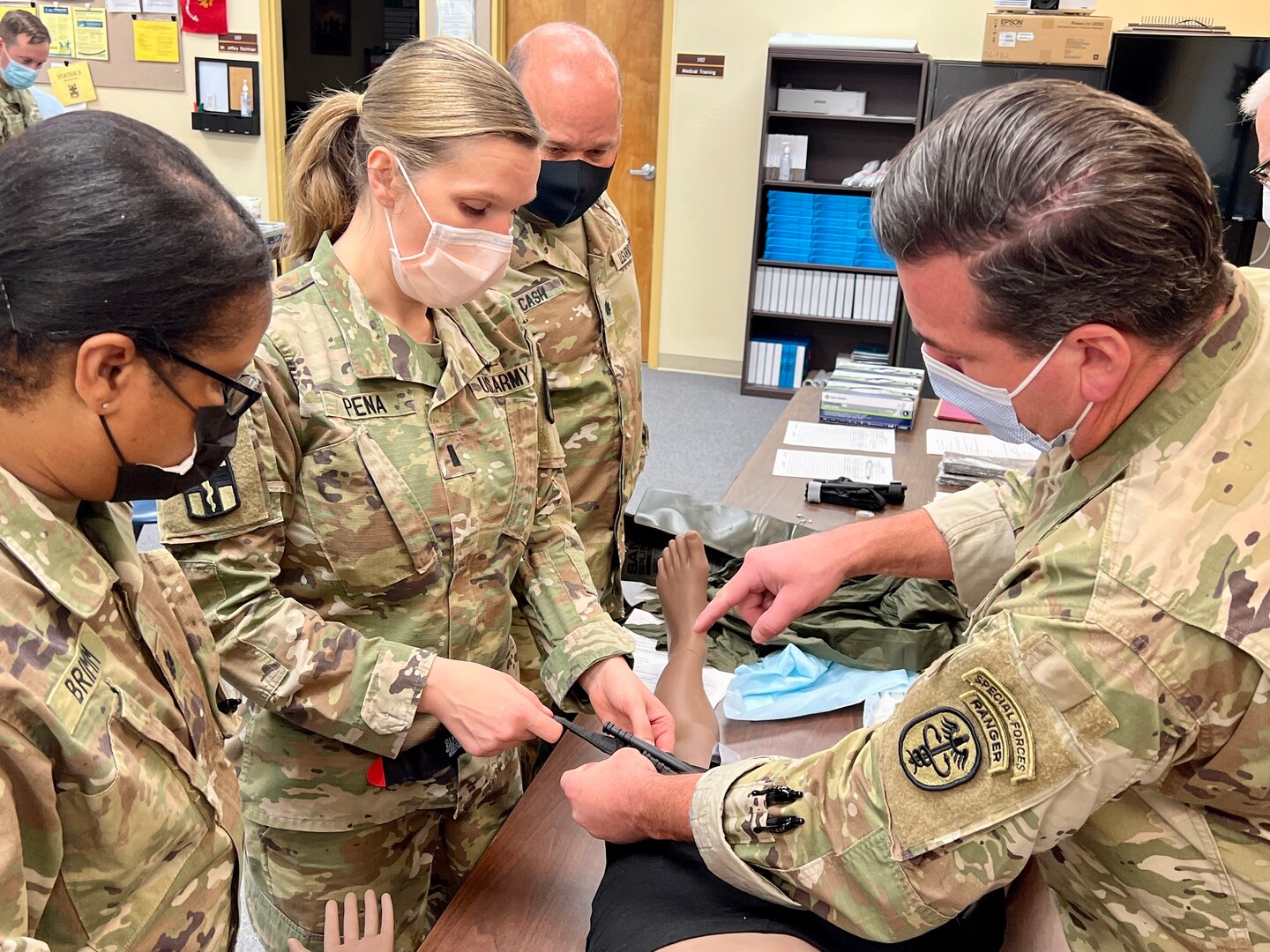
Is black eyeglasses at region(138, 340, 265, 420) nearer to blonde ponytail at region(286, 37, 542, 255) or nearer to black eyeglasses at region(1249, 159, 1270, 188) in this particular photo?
blonde ponytail at region(286, 37, 542, 255)

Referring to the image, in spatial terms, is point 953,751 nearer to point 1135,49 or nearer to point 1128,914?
point 1128,914

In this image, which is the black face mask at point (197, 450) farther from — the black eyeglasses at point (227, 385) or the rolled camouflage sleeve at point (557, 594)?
the rolled camouflage sleeve at point (557, 594)

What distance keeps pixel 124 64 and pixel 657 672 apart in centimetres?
637

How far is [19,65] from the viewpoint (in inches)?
191

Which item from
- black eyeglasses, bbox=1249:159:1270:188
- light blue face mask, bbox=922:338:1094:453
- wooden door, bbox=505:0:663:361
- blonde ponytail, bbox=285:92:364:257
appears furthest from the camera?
wooden door, bbox=505:0:663:361

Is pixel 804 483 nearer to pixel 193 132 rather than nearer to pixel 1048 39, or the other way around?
pixel 1048 39

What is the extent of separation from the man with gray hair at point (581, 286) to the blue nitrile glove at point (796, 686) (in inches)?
17.3

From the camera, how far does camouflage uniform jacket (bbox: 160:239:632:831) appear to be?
1.26 meters

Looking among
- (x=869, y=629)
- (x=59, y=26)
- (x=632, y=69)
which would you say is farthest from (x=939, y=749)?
(x=59, y=26)

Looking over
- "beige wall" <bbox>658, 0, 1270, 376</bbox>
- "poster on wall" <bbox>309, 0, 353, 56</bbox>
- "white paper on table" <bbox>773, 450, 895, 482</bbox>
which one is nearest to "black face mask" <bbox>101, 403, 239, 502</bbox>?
"white paper on table" <bbox>773, 450, 895, 482</bbox>

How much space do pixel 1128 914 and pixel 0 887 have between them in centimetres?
95

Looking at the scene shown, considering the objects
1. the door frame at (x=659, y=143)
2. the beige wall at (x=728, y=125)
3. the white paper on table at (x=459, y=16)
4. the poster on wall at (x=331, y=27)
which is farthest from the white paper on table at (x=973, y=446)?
the poster on wall at (x=331, y=27)

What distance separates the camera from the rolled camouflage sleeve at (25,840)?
2.40ft

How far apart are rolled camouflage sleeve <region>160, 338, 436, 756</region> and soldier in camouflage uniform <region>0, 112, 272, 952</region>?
0.24m
